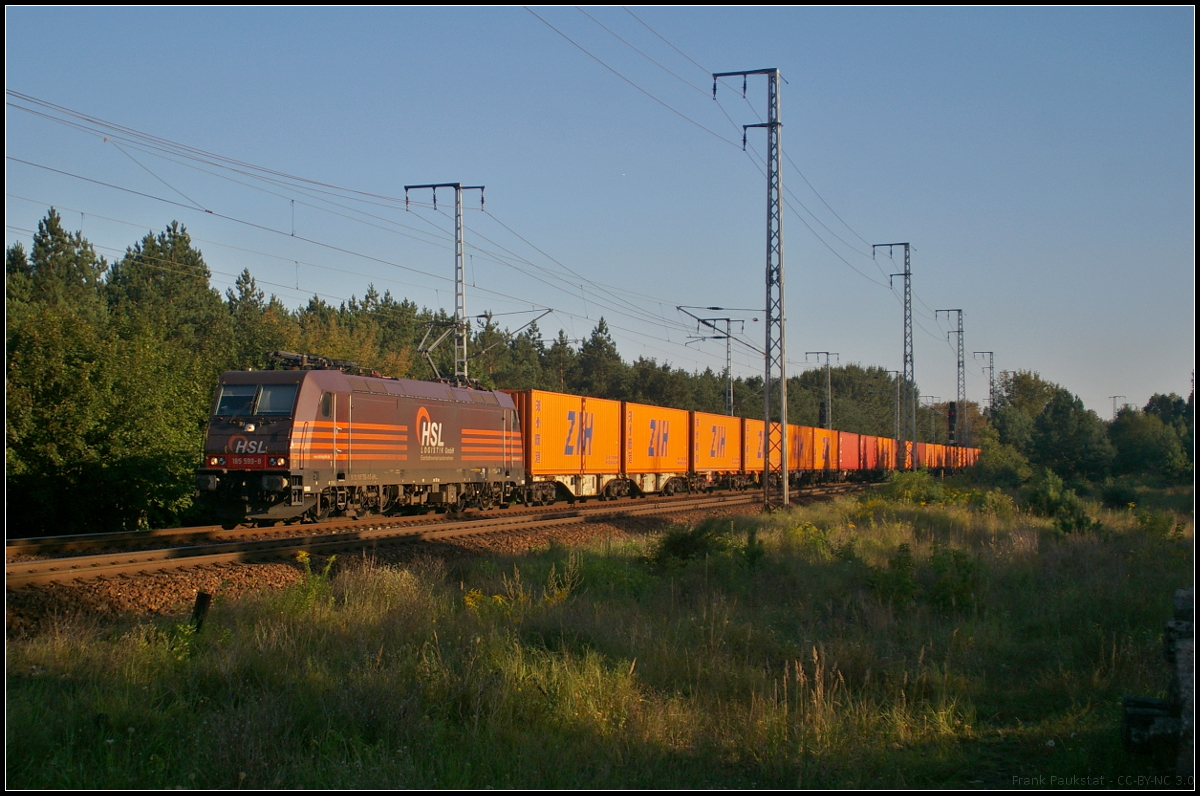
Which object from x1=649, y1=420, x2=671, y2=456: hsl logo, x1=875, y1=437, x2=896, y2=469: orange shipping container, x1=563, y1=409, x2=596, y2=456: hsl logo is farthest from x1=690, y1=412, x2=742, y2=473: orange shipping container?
x1=875, y1=437, x2=896, y2=469: orange shipping container

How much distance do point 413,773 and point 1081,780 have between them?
A: 4327 millimetres

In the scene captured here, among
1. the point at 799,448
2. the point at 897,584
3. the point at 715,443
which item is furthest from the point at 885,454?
the point at 897,584

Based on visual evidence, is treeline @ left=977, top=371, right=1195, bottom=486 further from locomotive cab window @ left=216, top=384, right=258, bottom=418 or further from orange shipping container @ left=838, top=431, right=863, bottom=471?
locomotive cab window @ left=216, top=384, right=258, bottom=418

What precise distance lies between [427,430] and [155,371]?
8.82 metres

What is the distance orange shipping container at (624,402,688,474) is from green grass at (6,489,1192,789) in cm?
1914

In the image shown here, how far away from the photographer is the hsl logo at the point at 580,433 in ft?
92.5

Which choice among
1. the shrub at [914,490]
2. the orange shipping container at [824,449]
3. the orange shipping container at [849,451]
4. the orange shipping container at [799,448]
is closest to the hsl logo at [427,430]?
the shrub at [914,490]

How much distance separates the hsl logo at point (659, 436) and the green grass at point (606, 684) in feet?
67.2

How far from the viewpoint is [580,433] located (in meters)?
28.8

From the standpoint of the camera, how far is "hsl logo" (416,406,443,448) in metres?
21.1

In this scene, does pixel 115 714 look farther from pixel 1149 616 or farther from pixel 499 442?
pixel 499 442

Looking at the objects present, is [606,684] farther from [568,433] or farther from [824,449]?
[824,449]

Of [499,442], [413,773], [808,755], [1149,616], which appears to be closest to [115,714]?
[413,773]

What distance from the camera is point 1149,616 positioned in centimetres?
1005
